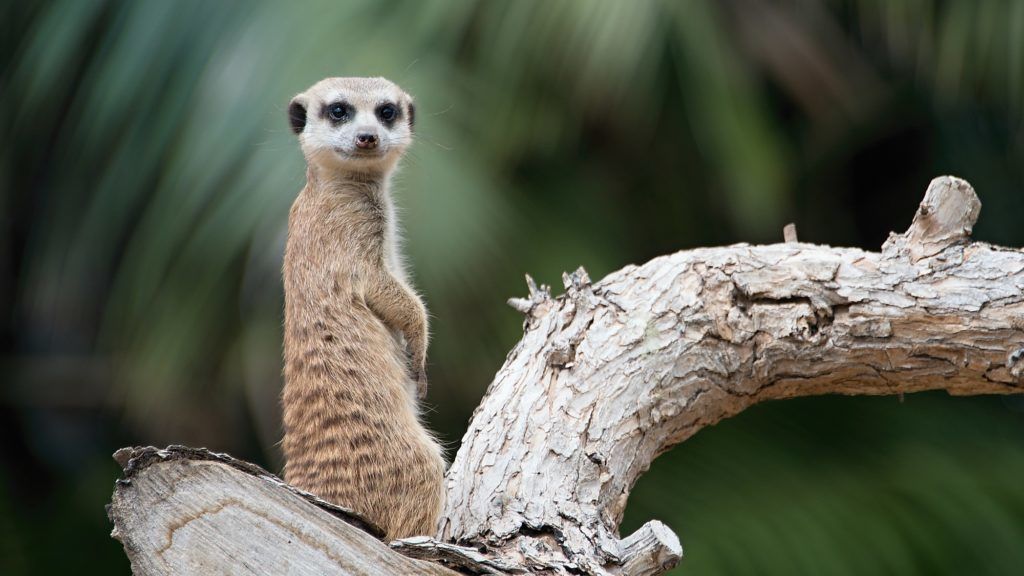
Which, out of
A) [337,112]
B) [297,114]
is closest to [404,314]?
[337,112]

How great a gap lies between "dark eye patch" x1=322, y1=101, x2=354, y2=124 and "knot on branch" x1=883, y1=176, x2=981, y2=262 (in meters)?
1.16

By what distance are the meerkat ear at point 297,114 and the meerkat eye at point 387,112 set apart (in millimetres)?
199

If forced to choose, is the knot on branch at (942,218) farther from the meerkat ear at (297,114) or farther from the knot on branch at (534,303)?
the meerkat ear at (297,114)

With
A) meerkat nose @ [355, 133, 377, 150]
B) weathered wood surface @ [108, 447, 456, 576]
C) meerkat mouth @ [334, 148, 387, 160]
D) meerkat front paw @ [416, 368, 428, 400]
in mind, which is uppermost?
meerkat nose @ [355, 133, 377, 150]

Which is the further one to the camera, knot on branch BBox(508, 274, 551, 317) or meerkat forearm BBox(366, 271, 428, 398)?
meerkat forearm BBox(366, 271, 428, 398)

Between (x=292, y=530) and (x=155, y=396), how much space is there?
2343 millimetres

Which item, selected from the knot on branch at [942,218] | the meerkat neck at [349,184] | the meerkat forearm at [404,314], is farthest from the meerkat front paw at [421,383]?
the knot on branch at [942,218]

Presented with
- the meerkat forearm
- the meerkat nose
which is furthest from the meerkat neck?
the meerkat forearm

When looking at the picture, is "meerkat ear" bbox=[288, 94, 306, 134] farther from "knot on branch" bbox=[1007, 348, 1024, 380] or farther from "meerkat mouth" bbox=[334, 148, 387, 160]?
"knot on branch" bbox=[1007, 348, 1024, 380]

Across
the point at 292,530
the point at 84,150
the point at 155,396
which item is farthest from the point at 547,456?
the point at 84,150

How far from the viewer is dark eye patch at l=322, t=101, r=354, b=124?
2.34 meters

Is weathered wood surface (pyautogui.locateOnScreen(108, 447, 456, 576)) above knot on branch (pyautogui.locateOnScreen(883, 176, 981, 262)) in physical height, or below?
below

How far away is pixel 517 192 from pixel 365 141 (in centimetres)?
156

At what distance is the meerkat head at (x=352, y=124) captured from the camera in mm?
2285
